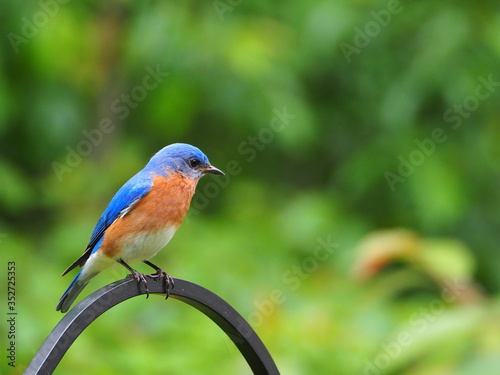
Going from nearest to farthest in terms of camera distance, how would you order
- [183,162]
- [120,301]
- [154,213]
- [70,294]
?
[120,301]
[70,294]
[154,213]
[183,162]

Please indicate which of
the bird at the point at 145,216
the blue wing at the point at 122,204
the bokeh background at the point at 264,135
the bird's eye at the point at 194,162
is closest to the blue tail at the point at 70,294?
the bird at the point at 145,216

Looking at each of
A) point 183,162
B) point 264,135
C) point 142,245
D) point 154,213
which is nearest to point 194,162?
point 183,162

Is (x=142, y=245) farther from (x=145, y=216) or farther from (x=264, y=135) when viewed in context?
(x=264, y=135)

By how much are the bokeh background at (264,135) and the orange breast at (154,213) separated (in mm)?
1361

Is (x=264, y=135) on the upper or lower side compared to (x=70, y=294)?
upper

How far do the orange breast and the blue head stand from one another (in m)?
0.03

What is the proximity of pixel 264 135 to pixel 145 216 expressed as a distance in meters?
2.84

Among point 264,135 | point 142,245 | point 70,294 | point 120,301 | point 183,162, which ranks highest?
point 264,135

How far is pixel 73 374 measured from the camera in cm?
350

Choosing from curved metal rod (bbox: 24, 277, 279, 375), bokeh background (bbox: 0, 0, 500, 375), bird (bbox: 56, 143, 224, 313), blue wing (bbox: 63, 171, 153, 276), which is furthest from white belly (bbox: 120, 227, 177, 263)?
bokeh background (bbox: 0, 0, 500, 375)

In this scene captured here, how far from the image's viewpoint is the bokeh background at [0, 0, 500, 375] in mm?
4805

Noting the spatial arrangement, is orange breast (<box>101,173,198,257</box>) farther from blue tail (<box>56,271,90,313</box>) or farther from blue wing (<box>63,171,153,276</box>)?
blue tail (<box>56,271,90,313</box>)

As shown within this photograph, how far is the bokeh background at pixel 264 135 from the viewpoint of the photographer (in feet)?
15.8

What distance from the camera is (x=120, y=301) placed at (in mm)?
2004
